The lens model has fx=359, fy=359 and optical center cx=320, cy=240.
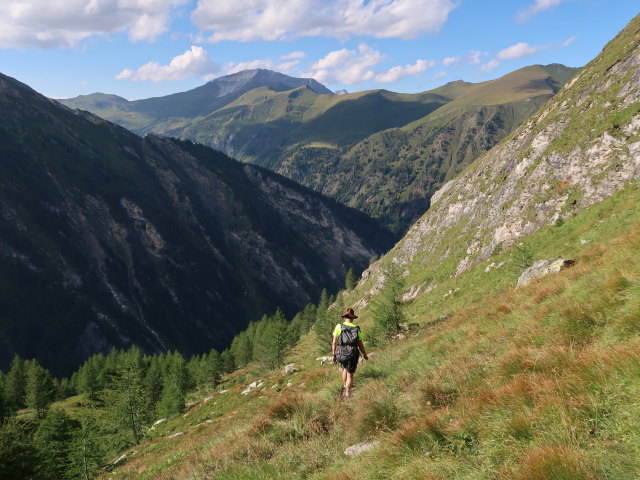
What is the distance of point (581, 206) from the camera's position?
1719 inches

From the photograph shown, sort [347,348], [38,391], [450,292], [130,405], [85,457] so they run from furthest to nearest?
[38,391] < [130,405] < [450,292] < [85,457] < [347,348]

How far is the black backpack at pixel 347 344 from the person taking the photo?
1117cm

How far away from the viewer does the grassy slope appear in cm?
417

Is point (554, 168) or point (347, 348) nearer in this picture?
point (347, 348)

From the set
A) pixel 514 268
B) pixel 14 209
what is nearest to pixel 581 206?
pixel 514 268

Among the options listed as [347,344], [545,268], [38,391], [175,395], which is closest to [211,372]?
[175,395]

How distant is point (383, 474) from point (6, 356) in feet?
584

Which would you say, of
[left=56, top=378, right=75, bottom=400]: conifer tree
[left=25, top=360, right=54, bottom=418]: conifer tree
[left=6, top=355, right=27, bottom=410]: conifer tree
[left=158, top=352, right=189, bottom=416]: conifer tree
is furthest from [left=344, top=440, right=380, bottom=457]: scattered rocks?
[left=6, top=355, right=27, bottom=410]: conifer tree

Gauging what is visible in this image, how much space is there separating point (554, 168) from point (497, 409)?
189 ft

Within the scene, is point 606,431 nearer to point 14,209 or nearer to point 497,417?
point 497,417

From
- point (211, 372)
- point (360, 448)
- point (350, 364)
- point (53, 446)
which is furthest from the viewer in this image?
point (211, 372)

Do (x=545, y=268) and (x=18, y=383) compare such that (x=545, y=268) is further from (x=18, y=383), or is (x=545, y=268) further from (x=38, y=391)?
(x=18, y=383)

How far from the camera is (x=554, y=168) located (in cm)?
5209

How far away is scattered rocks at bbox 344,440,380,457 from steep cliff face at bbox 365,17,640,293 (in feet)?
146
